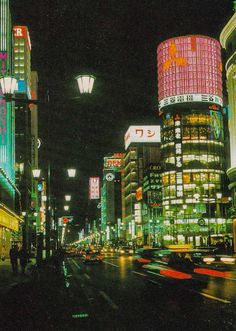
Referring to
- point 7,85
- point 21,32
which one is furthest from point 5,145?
point 21,32

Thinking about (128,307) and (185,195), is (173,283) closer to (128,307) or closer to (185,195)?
(128,307)

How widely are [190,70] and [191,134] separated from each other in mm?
18441

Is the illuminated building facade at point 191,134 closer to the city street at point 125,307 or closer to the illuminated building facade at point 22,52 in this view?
the illuminated building facade at point 22,52

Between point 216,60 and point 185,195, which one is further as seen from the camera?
point 216,60

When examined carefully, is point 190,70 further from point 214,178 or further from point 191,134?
point 214,178

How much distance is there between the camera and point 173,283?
17.0m

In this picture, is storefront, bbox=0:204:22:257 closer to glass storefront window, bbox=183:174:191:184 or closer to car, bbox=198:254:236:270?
car, bbox=198:254:236:270

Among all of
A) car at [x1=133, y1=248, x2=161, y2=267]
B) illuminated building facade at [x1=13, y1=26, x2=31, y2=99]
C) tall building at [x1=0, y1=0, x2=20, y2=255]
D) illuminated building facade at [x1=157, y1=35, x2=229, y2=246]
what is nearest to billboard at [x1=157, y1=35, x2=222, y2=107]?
illuminated building facade at [x1=157, y1=35, x2=229, y2=246]

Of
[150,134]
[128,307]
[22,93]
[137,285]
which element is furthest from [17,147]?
[128,307]

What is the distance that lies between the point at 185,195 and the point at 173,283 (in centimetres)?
11524

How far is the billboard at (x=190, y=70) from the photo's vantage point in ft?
455

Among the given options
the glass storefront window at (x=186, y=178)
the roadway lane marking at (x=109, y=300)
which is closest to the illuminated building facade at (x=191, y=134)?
the glass storefront window at (x=186, y=178)

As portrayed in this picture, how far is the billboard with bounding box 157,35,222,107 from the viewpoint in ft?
455

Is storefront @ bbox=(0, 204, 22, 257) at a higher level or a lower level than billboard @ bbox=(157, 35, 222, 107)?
lower
